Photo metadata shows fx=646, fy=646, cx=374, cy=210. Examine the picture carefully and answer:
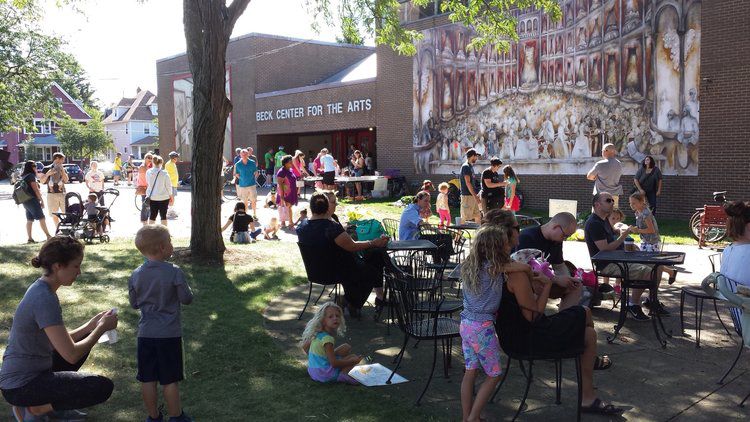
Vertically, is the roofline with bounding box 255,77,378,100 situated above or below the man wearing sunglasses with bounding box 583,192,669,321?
above

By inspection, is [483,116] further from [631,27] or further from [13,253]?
[13,253]

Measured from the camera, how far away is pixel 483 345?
4.11 m

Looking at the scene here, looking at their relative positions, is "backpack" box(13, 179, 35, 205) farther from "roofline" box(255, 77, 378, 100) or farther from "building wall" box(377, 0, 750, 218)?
"roofline" box(255, 77, 378, 100)

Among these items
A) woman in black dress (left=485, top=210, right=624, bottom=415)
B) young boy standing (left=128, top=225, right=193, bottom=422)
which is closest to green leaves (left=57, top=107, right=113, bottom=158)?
young boy standing (left=128, top=225, right=193, bottom=422)

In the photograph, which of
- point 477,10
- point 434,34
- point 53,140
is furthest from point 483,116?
point 53,140

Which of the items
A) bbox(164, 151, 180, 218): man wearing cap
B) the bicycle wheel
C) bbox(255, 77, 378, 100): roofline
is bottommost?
the bicycle wheel

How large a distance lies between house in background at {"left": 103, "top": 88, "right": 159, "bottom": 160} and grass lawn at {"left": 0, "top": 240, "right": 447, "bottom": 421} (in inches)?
3098

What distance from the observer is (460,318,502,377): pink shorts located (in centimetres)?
409

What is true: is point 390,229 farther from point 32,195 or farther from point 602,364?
point 32,195

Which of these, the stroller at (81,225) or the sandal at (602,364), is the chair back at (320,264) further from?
the stroller at (81,225)

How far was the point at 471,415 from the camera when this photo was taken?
4.10 metres

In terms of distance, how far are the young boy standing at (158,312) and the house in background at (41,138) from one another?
63.2 m

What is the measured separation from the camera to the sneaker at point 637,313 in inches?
271

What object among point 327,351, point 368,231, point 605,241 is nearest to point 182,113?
point 368,231
